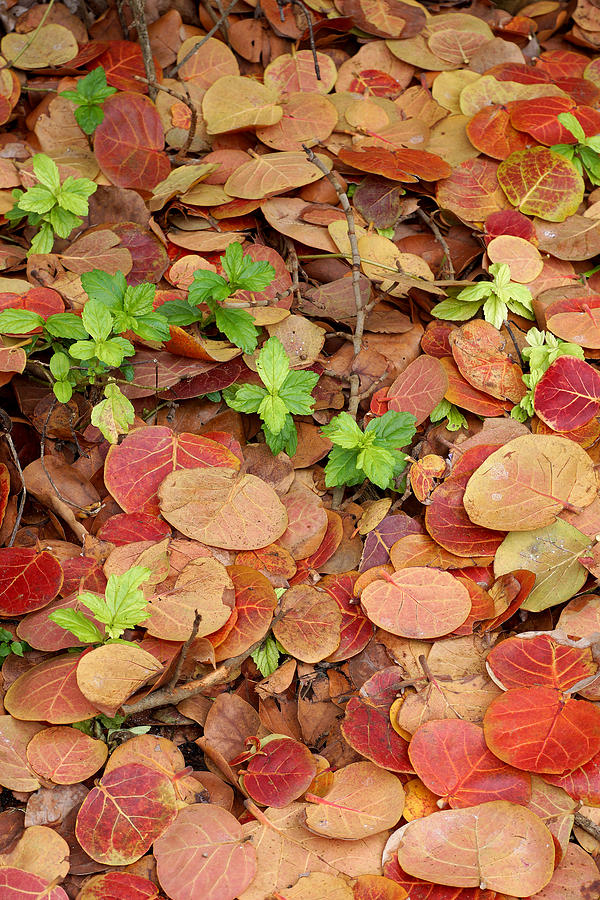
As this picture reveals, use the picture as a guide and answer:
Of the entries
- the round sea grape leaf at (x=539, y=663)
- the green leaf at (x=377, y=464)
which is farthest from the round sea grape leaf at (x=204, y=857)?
the green leaf at (x=377, y=464)

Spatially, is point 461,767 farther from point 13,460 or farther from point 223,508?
point 13,460

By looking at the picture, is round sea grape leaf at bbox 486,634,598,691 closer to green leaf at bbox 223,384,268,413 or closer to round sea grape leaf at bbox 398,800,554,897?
round sea grape leaf at bbox 398,800,554,897

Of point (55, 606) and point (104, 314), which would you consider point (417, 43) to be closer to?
point (104, 314)

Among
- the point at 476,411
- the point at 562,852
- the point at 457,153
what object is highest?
the point at 457,153

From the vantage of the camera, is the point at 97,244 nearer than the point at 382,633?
No

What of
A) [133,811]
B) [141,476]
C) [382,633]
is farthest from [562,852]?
[141,476]

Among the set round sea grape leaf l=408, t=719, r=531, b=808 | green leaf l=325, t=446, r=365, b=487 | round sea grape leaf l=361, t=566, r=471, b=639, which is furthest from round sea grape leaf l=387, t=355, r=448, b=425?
round sea grape leaf l=408, t=719, r=531, b=808

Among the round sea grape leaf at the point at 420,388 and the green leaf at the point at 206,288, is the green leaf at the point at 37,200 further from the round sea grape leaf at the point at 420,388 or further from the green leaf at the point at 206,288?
the round sea grape leaf at the point at 420,388
